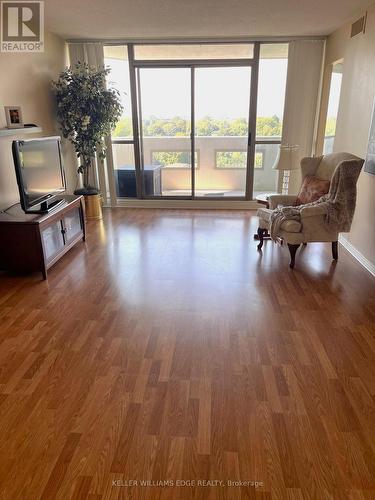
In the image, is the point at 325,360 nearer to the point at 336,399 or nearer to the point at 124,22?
the point at 336,399

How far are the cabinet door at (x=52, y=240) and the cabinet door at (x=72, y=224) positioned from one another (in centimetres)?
14

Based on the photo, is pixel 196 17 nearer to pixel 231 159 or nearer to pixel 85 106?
pixel 85 106

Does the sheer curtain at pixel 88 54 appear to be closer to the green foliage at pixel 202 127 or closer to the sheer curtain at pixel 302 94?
the green foliage at pixel 202 127

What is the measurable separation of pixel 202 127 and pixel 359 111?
2.47m

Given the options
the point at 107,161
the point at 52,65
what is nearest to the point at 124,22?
the point at 52,65

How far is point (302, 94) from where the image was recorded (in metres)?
5.18

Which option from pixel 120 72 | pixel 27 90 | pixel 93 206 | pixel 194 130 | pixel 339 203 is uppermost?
pixel 120 72

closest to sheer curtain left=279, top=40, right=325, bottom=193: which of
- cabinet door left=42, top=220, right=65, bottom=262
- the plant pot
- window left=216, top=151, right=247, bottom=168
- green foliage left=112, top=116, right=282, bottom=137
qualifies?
green foliage left=112, top=116, right=282, bottom=137

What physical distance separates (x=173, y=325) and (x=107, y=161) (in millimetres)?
3972

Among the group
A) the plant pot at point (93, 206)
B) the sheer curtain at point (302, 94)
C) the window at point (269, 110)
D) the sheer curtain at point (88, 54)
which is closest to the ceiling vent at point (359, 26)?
the sheer curtain at point (302, 94)

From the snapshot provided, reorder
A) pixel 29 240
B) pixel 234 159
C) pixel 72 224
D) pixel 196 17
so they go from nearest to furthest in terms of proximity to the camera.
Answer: pixel 29 240
pixel 196 17
pixel 72 224
pixel 234 159

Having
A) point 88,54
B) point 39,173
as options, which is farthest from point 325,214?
point 88,54

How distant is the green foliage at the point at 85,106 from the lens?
4.61 meters

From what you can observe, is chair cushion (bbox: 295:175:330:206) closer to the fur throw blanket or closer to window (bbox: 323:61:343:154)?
the fur throw blanket
